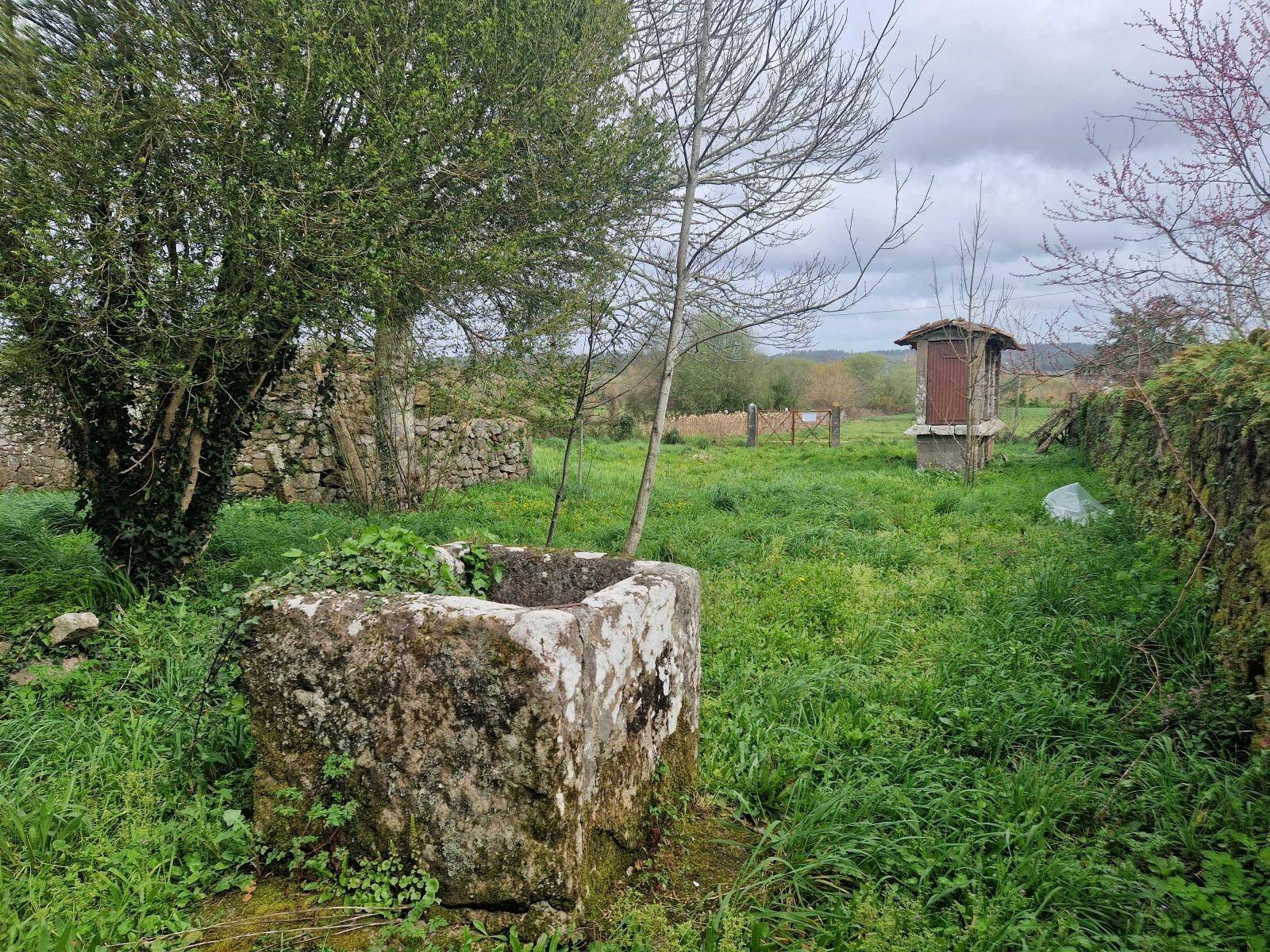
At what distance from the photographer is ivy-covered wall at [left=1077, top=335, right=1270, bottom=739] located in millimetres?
3379

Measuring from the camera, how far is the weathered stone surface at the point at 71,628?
451cm

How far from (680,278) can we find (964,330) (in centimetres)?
1030

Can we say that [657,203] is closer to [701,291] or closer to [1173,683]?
[701,291]

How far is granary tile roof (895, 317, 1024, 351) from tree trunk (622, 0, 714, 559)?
930 centimetres

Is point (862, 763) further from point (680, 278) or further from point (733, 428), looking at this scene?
point (733, 428)

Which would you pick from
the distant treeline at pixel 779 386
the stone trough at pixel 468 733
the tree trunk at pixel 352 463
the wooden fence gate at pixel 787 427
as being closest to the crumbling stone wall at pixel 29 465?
the tree trunk at pixel 352 463

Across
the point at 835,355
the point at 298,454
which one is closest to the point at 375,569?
the point at 298,454

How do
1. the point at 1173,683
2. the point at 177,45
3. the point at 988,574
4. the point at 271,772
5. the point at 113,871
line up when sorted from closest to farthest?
1. the point at 113,871
2. the point at 271,772
3. the point at 1173,683
4. the point at 177,45
5. the point at 988,574

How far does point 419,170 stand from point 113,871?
187 inches

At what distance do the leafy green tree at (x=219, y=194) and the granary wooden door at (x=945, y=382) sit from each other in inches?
487

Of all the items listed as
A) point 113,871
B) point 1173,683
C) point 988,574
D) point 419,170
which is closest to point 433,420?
point 419,170

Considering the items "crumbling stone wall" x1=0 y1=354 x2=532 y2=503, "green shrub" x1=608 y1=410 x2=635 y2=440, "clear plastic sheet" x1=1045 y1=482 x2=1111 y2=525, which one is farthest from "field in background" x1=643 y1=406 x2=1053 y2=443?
"crumbling stone wall" x1=0 y1=354 x2=532 y2=503

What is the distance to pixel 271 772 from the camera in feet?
8.74

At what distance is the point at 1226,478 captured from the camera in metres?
4.26
